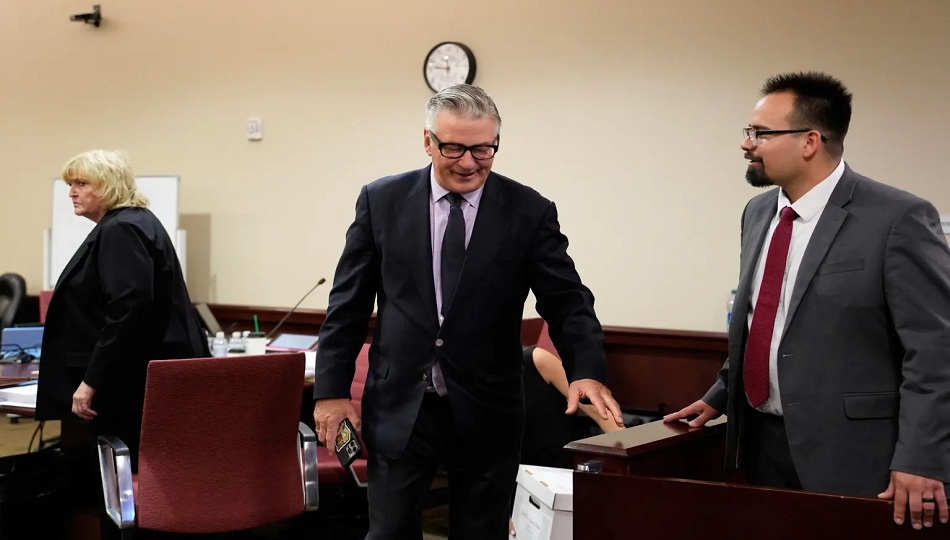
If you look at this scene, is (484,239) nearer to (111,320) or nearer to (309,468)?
(309,468)

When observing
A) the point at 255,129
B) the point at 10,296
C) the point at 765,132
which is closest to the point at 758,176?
the point at 765,132

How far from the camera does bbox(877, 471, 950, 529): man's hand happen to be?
1664 mm

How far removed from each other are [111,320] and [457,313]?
5.41 ft

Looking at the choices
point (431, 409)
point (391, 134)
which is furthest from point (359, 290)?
point (391, 134)

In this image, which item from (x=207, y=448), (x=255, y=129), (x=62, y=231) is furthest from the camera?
(x=62, y=231)

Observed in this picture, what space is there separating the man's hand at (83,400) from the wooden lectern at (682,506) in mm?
1938

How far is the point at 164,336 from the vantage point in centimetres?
333

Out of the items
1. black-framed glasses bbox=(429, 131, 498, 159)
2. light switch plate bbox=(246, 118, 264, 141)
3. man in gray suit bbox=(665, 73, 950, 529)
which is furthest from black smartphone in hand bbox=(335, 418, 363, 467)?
light switch plate bbox=(246, 118, 264, 141)

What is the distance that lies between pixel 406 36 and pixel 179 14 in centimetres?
181

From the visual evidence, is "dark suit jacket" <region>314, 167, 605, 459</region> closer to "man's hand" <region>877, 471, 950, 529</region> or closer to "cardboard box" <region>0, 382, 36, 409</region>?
"man's hand" <region>877, 471, 950, 529</region>

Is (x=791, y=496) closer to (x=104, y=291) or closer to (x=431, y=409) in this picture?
(x=431, y=409)

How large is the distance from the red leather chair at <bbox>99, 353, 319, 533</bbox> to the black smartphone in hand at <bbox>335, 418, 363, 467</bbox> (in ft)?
2.53

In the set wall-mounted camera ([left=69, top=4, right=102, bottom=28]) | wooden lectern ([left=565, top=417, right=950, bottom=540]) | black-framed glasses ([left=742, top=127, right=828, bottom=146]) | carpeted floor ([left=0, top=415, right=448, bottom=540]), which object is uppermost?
wall-mounted camera ([left=69, top=4, right=102, bottom=28])

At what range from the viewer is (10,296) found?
6.15 meters
